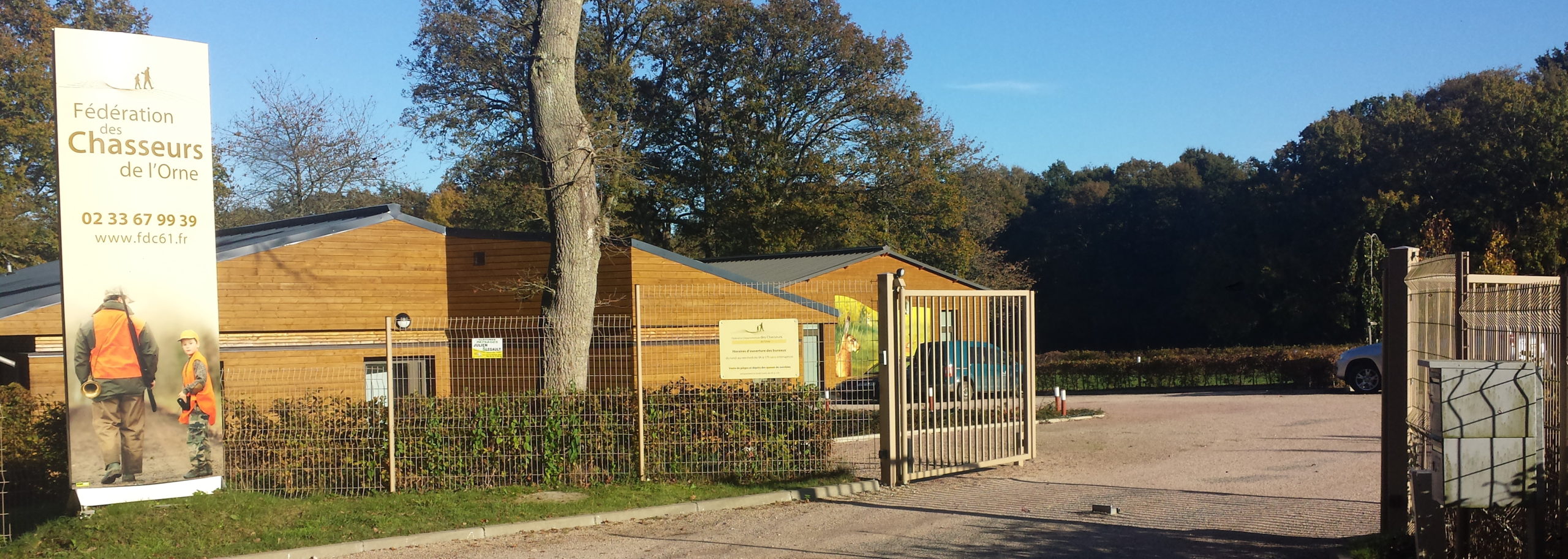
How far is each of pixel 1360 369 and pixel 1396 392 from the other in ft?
53.7

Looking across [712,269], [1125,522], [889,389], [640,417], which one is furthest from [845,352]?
[1125,522]

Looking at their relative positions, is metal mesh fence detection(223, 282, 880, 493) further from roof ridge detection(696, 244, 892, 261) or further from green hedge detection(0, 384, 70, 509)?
roof ridge detection(696, 244, 892, 261)

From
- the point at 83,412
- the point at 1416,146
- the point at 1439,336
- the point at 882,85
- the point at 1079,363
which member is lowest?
the point at 1079,363

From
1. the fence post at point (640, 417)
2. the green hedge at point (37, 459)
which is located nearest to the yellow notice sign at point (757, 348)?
the fence post at point (640, 417)

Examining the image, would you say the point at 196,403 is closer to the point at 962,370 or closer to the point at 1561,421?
the point at 962,370

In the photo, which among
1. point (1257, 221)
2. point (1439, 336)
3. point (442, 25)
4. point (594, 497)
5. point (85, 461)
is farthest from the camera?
point (1257, 221)

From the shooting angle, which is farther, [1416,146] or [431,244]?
[1416,146]

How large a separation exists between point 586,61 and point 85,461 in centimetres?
3281

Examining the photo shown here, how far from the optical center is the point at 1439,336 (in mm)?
7156

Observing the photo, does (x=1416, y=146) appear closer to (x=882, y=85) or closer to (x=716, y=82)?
(x=882, y=85)

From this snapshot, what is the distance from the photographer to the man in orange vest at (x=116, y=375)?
9.76 metres

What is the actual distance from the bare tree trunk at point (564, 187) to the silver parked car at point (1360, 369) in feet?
52.6

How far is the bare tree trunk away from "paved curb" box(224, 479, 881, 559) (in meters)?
3.23

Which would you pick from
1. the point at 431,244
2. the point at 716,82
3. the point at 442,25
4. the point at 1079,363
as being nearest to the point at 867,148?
the point at 716,82
